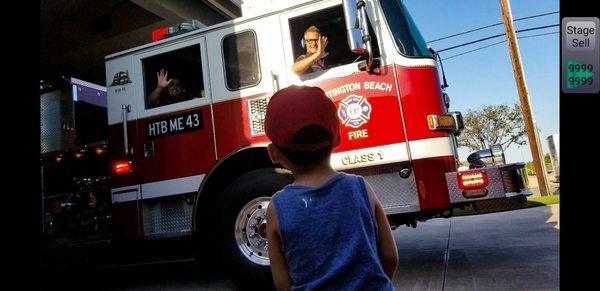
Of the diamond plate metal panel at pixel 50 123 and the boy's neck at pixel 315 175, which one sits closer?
the boy's neck at pixel 315 175

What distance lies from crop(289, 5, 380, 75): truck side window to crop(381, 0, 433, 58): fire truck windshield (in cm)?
45

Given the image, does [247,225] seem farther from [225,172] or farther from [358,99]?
[358,99]

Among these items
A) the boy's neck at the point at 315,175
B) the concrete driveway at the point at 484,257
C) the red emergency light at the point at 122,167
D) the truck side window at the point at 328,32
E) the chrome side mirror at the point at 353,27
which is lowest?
the concrete driveway at the point at 484,257

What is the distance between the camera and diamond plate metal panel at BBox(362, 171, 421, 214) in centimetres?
339

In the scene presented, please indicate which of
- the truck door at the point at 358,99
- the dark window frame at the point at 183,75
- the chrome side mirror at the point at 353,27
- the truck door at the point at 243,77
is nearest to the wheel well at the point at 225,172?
the truck door at the point at 243,77

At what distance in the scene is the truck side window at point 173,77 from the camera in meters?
4.30

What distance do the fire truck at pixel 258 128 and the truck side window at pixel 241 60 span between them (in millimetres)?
11

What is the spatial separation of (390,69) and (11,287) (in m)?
3.11

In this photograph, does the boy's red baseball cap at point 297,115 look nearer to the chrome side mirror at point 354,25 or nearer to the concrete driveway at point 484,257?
the chrome side mirror at point 354,25

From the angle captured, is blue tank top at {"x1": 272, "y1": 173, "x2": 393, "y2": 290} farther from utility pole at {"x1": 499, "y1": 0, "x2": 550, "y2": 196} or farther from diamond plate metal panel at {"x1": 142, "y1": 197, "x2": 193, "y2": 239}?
utility pole at {"x1": 499, "y1": 0, "x2": 550, "y2": 196}

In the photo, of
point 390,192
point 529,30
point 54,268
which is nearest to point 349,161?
point 390,192

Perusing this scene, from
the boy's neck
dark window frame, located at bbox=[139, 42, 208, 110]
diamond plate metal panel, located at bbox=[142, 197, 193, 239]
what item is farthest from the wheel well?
the boy's neck

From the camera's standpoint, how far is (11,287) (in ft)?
6.97

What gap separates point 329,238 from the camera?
1.05 metres
